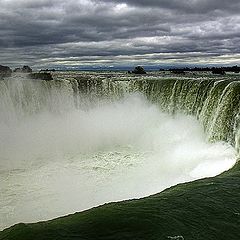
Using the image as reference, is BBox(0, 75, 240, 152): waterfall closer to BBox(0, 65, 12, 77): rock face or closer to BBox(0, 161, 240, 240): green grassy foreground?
BBox(0, 65, 12, 77): rock face

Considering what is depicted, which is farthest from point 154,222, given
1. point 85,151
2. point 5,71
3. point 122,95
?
point 5,71

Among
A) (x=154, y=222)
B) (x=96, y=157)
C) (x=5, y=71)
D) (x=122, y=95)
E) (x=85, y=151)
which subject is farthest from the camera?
(x=5, y=71)

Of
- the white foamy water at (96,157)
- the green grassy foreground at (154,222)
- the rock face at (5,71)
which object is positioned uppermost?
the rock face at (5,71)

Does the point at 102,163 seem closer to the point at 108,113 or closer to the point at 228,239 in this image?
the point at 108,113

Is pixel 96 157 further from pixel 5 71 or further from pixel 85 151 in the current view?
pixel 5 71

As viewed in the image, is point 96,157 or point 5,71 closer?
point 96,157

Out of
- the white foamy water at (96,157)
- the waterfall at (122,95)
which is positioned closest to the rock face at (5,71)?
the waterfall at (122,95)

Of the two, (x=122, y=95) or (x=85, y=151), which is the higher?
(x=122, y=95)

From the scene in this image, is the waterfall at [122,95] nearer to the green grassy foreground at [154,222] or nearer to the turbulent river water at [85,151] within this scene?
the turbulent river water at [85,151]
